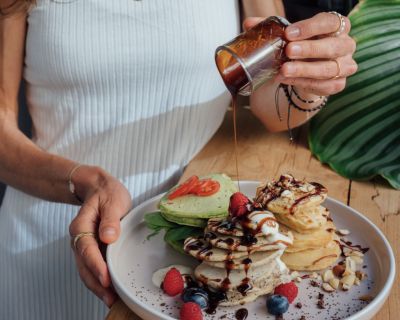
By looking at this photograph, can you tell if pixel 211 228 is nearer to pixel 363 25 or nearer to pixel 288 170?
pixel 288 170

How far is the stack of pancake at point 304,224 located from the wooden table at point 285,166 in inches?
5.6

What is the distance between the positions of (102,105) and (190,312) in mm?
658

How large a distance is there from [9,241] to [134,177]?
35 centimetres

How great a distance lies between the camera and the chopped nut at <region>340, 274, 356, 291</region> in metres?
0.95

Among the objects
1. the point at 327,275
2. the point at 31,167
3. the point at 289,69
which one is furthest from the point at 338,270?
the point at 31,167

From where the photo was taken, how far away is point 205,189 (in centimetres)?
112

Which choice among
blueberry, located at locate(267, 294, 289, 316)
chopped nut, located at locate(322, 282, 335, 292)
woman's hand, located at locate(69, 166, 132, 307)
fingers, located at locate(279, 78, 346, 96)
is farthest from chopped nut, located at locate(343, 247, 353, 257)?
woman's hand, located at locate(69, 166, 132, 307)

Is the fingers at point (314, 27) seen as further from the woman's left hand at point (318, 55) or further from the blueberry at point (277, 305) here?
the blueberry at point (277, 305)

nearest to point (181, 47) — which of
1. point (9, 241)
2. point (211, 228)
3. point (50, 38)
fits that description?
point (50, 38)

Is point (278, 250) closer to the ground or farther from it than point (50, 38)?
closer to the ground

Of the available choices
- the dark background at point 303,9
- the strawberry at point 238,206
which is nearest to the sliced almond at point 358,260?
the strawberry at point 238,206

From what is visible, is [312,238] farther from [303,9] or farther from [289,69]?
[303,9]

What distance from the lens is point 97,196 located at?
1096mm

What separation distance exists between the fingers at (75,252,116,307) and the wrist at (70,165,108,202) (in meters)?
0.17
